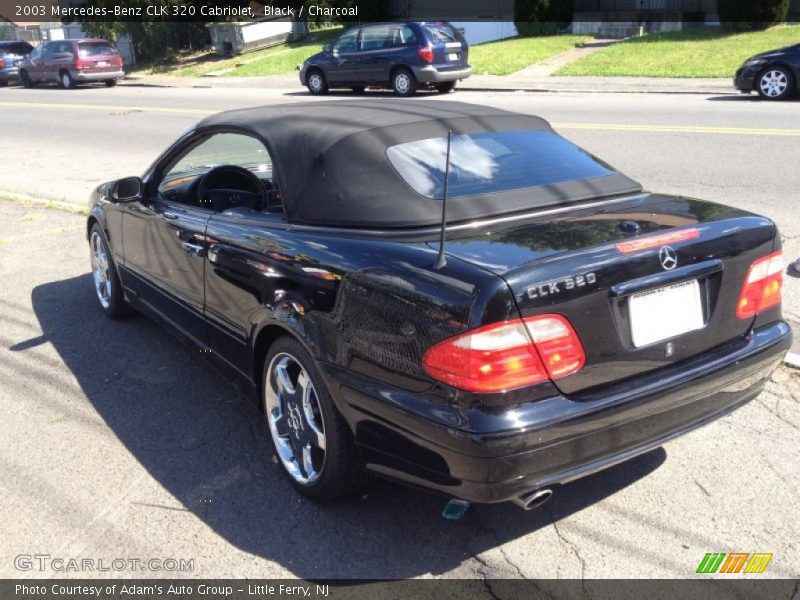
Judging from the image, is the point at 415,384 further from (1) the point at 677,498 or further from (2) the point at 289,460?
(1) the point at 677,498

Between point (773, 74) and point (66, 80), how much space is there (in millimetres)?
23736

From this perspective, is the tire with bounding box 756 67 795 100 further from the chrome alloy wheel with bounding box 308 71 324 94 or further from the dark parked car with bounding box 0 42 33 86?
the dark parked car with bounding box 0 42 33 86

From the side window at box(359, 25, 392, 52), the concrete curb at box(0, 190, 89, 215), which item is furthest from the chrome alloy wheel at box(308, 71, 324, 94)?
the concrete curb at box(0, 190, 89, 215)

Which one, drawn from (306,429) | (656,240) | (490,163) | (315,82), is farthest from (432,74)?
(656,240)

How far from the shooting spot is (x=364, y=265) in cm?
315

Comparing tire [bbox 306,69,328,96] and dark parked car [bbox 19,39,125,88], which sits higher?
dark parked car [bbox 19,39,125,88]

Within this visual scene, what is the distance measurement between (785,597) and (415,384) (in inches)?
57.9

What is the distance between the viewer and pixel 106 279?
5926 mm

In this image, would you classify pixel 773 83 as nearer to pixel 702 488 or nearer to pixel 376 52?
pixel 376 52

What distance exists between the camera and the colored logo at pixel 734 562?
3.02 meters

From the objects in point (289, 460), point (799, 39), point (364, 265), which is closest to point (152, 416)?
point (289, 460)

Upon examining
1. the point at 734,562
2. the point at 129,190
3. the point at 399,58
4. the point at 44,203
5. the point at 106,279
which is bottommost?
the point at 734,562

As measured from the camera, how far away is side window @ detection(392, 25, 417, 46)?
2017 cm

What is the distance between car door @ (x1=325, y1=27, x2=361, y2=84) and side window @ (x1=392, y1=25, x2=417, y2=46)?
1.25 m
